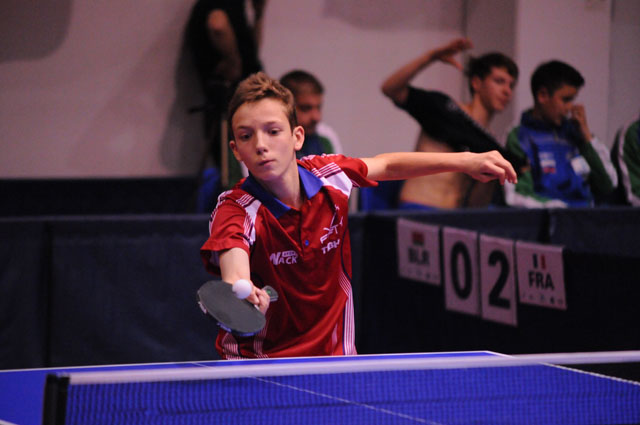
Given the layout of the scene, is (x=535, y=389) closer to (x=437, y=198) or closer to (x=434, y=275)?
(x=434, y=275)

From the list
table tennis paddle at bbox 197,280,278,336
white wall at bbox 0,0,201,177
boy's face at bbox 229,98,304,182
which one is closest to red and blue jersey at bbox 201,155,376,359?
boy's face at bbox 229,98,304,182

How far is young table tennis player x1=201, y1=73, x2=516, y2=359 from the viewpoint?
2.53 meters

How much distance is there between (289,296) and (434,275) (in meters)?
2.53

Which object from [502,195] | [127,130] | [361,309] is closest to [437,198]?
[502,195]

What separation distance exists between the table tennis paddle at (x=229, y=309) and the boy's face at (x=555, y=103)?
4924mm

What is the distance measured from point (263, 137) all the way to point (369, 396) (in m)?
0.84

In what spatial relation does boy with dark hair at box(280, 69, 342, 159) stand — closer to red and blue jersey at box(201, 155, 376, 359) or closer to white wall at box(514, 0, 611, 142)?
red and blue jersey at box(201, 155, 376, 359)

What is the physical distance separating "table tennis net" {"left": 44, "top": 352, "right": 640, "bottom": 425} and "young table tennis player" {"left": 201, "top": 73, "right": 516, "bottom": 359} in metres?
0.33

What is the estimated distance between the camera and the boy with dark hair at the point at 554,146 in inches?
250

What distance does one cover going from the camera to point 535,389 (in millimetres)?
2352

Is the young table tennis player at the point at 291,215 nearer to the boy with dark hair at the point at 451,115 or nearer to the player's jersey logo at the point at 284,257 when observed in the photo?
the player's jersey logo at the point at 284,257

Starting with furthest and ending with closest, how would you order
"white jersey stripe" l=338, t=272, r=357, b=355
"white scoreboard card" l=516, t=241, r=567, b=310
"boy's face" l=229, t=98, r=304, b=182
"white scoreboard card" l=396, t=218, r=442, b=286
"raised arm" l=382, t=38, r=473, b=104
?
"raised arm" l=382, t=38, r=473, b=104 → "white scoreboard card" l=396, t=218, r=442, b=286 → "white scoreboard card" l=516, t=241, r=567, b=310 → "white jersey stripe" l=338, t=272, r=357, b=355 → "boy's face" l=229, t=98, r=304, b=182

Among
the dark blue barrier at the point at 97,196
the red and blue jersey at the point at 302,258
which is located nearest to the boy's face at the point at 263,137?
the red and blue jersey at the point at 302,258

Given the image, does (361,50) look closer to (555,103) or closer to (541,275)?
(555,103)
